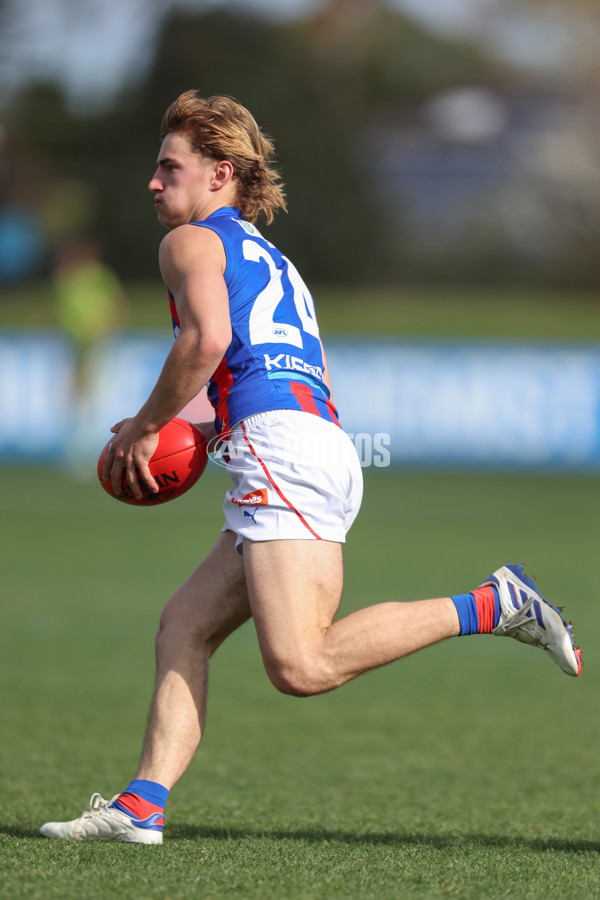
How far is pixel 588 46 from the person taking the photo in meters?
38.6

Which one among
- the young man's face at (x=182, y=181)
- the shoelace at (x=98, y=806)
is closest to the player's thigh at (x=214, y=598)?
the shoelace at (x=98, y=806)

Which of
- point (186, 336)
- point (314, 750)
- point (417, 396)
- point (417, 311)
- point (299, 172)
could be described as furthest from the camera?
point (299, 172)

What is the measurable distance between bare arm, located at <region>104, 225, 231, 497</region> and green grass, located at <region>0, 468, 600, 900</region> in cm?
126

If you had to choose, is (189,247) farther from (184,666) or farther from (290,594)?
(184,666)

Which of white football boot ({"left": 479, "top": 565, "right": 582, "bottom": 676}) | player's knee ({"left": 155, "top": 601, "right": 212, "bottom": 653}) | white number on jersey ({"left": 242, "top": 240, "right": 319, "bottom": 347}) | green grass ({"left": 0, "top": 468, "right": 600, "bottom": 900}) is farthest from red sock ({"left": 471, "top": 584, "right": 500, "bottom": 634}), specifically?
white number on jersey ({"left": 242, "top": 240, "right": 319, "bottom": 347})

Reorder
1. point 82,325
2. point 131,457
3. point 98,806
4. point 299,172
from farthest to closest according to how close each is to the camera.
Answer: point 299,172 → point 82,325 → point 98,806 → point 131,457

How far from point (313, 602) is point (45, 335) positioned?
46.3 ft

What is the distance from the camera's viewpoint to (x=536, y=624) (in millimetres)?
3963

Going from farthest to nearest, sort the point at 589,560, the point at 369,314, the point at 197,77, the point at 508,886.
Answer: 1. the point at 197,77
2. the point at 369,314
3. the point at 589,560
4. the point at 508,886

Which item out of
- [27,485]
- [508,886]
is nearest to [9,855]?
[508,886]

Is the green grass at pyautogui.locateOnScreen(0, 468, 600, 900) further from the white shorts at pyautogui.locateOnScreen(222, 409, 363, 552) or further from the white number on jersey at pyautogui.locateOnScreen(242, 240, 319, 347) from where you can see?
the white number on jersey at pyautogui.locateOnScreen(242, 240, 319, 347)

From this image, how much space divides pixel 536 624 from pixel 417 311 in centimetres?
2421

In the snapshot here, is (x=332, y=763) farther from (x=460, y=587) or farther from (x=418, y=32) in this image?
(x=418, y=32)

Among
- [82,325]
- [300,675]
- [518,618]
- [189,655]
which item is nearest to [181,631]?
[189,655]
